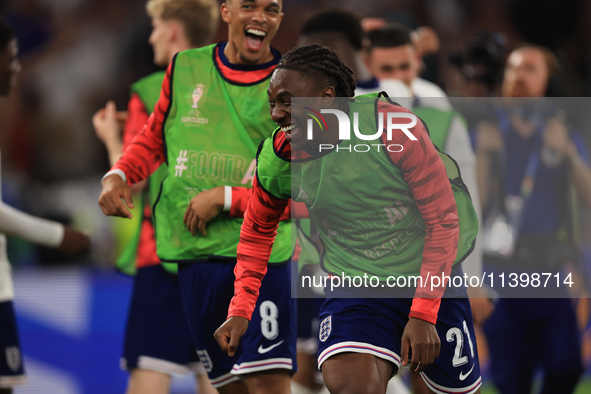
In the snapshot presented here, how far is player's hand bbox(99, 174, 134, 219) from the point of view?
8.98 feet

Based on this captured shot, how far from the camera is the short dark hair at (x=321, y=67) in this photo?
2.30 m

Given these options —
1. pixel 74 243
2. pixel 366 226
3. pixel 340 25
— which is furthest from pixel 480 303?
pixel 74 243

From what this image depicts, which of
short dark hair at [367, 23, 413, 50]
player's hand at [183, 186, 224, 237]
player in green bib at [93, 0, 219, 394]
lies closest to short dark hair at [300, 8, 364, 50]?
player in green bib at [93, 0, 219, 394]

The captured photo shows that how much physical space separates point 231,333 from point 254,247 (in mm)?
327

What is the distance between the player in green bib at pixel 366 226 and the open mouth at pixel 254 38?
59 cm

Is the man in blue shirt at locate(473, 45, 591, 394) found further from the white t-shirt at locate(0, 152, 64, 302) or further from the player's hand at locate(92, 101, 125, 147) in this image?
the white t-shirt at locate(0, 152, 64, 302)

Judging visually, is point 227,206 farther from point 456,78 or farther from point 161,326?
point 456,78

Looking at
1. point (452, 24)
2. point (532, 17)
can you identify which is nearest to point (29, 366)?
point (452, 24)

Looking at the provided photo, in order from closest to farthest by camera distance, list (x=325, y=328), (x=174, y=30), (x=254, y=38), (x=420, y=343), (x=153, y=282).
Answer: (x=420, y=343) → (x=325, y=328) → (x=254, y=38) → (x=153, y=282) → (x=174, y=30)

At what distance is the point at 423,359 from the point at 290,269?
942 mm

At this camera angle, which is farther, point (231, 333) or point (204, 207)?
point (204, 207)

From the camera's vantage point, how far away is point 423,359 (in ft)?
7.14

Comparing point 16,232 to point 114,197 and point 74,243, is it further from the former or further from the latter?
point 114,197

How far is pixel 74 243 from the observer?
3.87 metres
